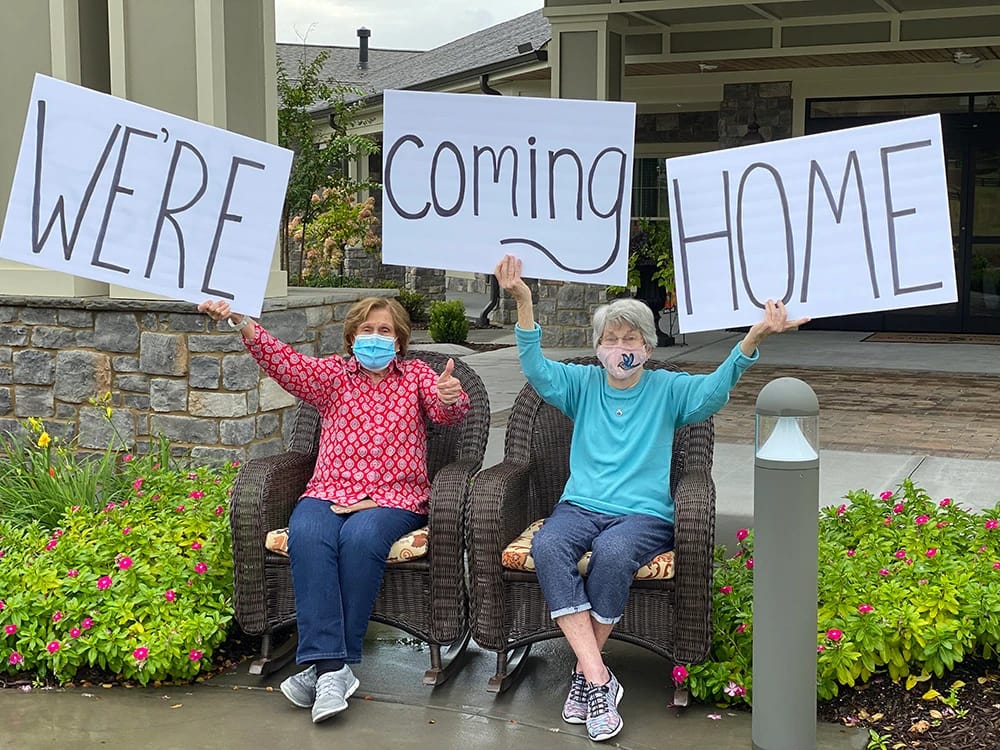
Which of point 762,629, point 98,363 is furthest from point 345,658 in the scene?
point 98,363

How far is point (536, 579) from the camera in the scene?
139 inches

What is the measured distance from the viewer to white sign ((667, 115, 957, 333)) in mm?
3051

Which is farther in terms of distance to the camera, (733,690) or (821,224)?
(733,690)

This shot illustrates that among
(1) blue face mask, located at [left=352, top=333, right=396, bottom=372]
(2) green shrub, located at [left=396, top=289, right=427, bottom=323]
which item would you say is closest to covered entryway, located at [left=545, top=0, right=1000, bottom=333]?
(2) green shrub, located at [left=396, top=289, right=427, bottom=323]

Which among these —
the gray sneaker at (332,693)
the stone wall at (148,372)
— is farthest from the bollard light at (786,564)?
the stone wall at (148,372)

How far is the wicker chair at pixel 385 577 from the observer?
360 centimetres

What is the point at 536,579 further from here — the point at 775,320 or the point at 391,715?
the point at 775,320

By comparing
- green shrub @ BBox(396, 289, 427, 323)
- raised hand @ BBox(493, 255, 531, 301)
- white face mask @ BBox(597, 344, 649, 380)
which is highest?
green shrub @ BBox(396, 289, 427, 323)

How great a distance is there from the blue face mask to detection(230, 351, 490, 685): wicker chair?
0.41m

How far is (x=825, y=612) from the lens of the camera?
350 centimetres

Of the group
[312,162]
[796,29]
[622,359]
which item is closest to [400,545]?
[622,359]

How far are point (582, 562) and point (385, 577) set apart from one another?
0.65 meters

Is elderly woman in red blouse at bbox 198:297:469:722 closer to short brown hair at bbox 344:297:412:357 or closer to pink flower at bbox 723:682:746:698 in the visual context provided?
short brown hair at bbox 344:297:412:357

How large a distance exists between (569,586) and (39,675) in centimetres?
172
